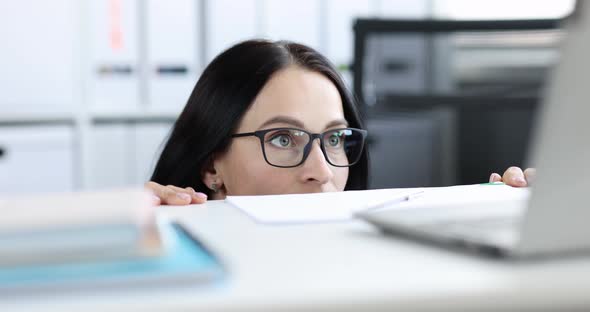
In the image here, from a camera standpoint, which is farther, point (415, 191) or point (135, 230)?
point (415, 191)

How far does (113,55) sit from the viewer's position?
247cm

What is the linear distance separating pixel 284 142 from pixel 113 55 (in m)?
1.37

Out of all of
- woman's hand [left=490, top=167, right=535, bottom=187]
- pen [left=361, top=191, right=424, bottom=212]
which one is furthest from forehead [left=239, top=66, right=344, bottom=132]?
pen [left=361, top=191, right=424, bottom=212]

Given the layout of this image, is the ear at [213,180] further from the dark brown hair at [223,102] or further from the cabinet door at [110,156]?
the cabinet door at [110,156]

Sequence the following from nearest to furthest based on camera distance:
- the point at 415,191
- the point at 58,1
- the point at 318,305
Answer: the point at 318,305 → the point at 415,191 → the point at 58,1

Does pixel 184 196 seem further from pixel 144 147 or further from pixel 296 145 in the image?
pixel 144 147

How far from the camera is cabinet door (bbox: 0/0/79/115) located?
2436 mm

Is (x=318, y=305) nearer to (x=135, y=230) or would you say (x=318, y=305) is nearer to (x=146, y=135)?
(x=135, y=230)

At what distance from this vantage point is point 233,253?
1.41ft

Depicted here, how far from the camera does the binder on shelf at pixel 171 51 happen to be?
8.10 ft

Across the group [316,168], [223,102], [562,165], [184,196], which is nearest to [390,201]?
[184,196]

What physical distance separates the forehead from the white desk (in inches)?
33.3

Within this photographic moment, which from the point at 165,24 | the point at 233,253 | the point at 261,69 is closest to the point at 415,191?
the point at 233,253

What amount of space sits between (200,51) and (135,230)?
224 cm
